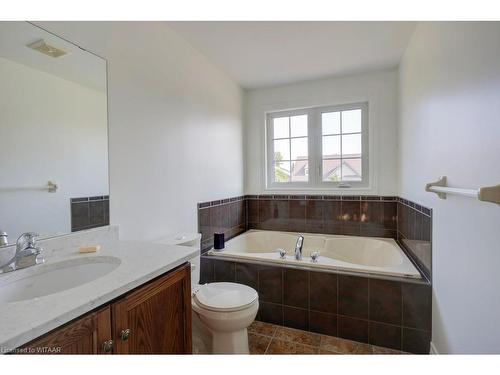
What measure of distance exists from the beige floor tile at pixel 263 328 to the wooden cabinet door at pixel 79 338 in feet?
4.71

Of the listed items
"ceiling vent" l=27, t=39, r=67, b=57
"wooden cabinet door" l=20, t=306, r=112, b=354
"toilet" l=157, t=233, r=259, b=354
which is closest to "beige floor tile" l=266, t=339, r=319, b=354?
"toilet" l=157, t=233, r=259, b=354

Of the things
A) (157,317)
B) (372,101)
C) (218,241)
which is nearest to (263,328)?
(218,241)

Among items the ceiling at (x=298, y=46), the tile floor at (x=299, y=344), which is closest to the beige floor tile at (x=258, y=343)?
the tile floor at (x=299, y=344)

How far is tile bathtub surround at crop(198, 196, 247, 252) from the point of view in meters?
2.29

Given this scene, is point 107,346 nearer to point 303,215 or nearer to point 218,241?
point 218,241

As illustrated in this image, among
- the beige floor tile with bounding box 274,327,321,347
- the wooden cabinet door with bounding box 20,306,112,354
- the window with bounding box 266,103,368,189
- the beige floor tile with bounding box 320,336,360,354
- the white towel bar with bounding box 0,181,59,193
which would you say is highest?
the window with bounding box 266,103,368,189

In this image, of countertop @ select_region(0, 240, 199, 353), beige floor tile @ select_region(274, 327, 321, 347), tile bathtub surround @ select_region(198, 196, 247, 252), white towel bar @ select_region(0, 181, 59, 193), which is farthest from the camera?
tile bathtub surround @ select_region(198, 196, 247, 252)

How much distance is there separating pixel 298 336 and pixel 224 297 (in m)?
0.77

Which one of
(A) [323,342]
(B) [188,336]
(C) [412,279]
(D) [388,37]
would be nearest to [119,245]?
(B) [188,336]

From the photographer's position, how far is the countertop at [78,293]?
0.56m

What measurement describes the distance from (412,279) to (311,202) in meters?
1.41

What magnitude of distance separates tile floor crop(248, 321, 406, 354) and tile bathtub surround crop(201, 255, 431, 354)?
42 millimetres

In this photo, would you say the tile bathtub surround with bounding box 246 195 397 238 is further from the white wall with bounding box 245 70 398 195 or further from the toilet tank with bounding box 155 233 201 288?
the toilet tank with bounding box 155 233 201 288

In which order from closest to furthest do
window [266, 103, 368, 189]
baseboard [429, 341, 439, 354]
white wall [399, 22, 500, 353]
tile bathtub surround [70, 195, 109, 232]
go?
1. white wall [399, 22, 500, 353]
2. tile bathtub surround [70, 195, 109, 232]
3. baseboard [429, 341, 439, 354]
4. window [266, 103, 368, 189]
